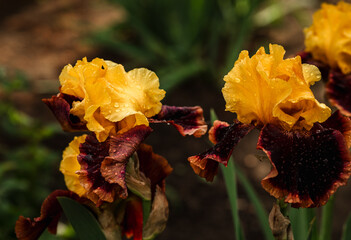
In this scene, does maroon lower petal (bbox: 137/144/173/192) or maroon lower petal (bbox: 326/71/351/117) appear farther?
maroon lower petal (bbox: 326/71/351/117)

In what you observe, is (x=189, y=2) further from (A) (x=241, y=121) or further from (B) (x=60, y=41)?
(A) (x=241, y=121)

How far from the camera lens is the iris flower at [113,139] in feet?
2.55

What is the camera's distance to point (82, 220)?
0.88 m

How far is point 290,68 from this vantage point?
78cm

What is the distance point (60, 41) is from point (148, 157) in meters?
2.83

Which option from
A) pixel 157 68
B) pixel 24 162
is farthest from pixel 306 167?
pixel 157 68

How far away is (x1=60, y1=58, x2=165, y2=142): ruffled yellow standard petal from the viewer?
79 cm

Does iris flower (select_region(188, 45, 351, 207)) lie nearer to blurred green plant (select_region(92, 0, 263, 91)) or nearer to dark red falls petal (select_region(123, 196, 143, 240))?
dark red falls petal (select_region(123, 196, 143, 240))

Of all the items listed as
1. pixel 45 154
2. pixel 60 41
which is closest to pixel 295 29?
pixel 60 41

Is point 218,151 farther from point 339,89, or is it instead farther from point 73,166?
point 339,89

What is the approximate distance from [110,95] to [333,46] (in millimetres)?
698

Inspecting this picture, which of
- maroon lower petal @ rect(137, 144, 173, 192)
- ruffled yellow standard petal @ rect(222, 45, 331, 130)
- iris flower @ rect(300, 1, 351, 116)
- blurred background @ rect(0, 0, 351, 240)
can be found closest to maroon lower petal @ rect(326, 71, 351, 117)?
iris flower @ rect(300, 1, 351, 116)

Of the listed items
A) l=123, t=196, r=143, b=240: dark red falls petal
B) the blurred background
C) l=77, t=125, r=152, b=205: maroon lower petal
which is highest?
l=77, t=125, r=152, b=205: maroon lower petal

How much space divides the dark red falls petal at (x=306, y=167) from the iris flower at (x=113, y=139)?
164mm
